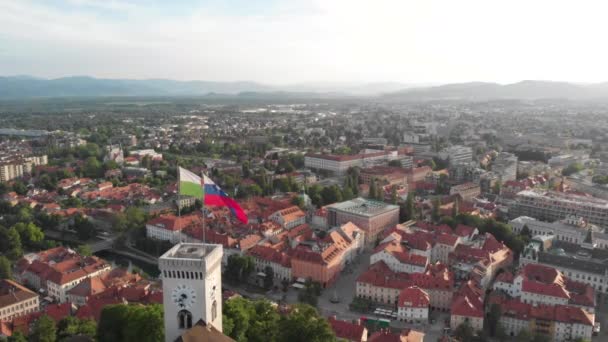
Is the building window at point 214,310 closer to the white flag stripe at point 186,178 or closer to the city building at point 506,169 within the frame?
the white flag stripe at point 186,178

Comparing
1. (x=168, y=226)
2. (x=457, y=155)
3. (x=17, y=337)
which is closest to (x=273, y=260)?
(x=168, y=226)

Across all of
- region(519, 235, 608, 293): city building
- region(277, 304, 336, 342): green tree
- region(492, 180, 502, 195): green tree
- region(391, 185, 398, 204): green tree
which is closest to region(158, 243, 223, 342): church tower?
region(277, 304, 336, 342): green tree

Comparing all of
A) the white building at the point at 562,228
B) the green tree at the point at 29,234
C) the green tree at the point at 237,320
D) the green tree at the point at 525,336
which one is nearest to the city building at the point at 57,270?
the green tree at the point at 29,234

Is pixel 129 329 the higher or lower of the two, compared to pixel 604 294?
higher

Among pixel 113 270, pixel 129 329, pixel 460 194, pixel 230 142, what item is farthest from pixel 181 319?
pixel 230 142

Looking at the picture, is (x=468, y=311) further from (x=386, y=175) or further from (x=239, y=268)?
(x=386, y=175)

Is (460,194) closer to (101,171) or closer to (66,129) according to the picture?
(101,171)

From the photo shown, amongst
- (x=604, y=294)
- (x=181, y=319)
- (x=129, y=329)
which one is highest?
(x=181, y=319)
